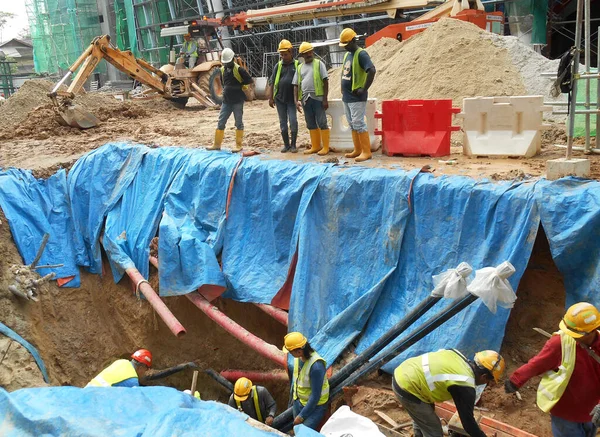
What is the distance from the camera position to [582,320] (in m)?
4.17

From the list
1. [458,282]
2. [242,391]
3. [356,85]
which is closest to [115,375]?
[242,391]

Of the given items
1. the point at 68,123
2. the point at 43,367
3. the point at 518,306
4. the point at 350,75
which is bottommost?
the point at 43,367

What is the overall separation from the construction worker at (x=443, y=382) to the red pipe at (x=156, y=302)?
3824 mm

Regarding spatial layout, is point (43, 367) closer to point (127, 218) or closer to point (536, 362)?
point (127, 218)

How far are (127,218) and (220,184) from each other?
83.7 inches

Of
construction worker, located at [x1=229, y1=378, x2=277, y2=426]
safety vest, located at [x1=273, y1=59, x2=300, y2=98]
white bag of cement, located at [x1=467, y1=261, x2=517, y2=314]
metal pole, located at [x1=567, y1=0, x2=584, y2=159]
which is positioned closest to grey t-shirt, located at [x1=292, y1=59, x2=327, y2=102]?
safety vest, located at [x1=273, y1=59, x2=300, y2=98]

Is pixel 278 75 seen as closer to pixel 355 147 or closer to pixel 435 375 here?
pixel 355 147

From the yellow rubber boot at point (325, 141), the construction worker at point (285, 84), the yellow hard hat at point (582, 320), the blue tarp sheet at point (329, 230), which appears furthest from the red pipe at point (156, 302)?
Answer: the yellow hard hat at point (582, 320)

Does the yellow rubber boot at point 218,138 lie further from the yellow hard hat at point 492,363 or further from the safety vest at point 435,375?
the yellow hard hat at point 492,363

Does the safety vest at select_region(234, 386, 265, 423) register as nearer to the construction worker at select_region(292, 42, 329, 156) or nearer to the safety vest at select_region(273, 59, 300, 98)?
the construction worker at select_region(292, 42, 329, 156)

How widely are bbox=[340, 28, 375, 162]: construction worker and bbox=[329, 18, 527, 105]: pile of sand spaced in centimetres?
350

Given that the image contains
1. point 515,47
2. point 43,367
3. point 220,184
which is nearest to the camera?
point 43,367

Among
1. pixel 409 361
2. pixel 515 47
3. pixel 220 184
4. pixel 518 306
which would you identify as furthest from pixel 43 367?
pixel 515 47

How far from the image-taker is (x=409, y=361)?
4.91 metres
